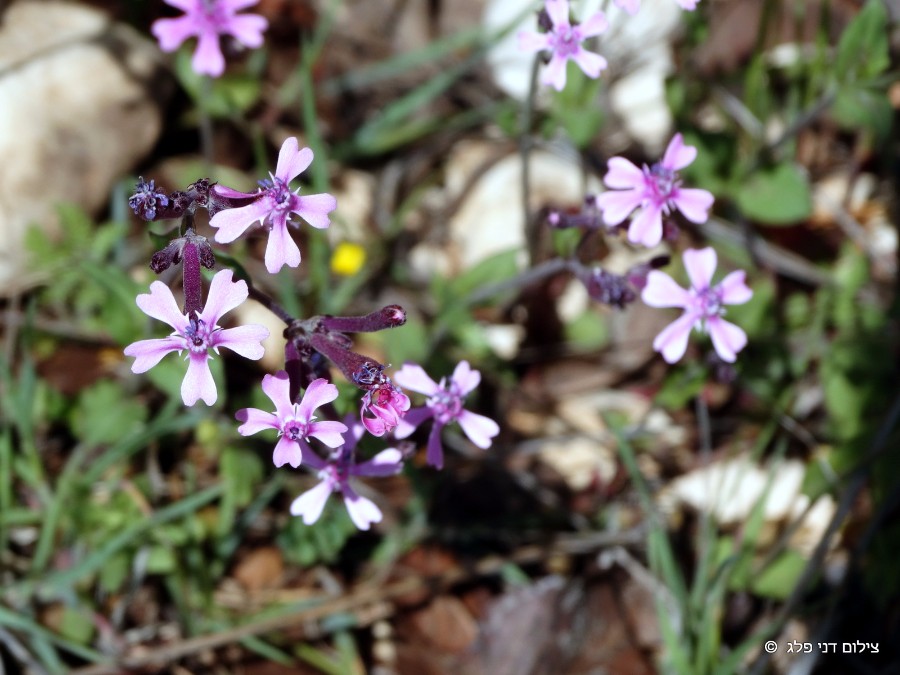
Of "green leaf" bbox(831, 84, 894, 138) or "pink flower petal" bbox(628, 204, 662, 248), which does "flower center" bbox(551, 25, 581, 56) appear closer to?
"pink flower petal" bbox(628, 204, 662, 248)

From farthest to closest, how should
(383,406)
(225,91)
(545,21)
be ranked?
(225,91) < (545,21) < (383,406)

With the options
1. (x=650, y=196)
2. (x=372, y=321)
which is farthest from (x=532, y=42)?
(x=372, y=321)

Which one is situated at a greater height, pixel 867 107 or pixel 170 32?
pixel 867 107

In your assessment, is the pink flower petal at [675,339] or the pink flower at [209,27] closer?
the pink flower petal at [675,339]

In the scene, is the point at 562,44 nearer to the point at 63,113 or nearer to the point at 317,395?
the point at 317,395

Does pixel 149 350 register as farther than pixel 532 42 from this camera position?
No

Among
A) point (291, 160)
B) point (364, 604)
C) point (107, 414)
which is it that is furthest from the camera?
point (364, 604)

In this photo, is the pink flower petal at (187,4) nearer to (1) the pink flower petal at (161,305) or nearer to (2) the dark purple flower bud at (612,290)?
(1) the pink flower petal at (161,305)

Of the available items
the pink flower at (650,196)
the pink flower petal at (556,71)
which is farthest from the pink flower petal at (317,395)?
the pink flower petal at (556,71)

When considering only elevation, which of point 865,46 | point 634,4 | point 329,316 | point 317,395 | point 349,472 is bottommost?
point 349,472
